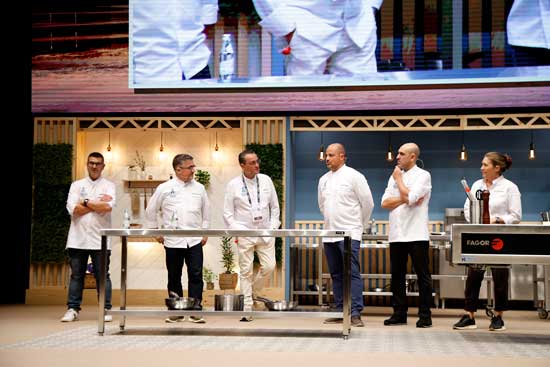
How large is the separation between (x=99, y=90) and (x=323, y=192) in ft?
14.3

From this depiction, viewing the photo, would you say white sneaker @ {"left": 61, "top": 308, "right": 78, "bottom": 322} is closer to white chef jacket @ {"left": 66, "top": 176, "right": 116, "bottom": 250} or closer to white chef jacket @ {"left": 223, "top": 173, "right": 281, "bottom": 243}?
white chef jacket @ {"left": 66, "top": 176, "right": 116, "bottom": 250}

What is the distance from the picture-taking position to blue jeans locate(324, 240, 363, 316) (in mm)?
7270

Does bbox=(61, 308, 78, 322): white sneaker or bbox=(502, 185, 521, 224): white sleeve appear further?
bbox=(61, 308, 78, 322): white sneaker

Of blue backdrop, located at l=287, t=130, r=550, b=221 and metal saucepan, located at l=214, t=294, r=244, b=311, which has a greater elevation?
blue backdrop, located at l=287, t=130, r=550, b=221

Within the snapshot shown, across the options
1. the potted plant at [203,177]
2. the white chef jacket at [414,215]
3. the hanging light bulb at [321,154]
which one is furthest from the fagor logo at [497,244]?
the potted plant at [203,177]

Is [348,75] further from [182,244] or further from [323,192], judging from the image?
[182,244]

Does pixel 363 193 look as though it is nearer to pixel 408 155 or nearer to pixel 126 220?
pixel 408 155

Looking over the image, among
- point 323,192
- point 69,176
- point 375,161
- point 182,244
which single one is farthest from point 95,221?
point 375,161

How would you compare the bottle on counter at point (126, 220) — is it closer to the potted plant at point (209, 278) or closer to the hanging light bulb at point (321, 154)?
the potted plant at point (209, 278)

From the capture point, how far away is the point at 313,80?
1022 centimetres

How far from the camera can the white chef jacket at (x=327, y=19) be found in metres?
10.2

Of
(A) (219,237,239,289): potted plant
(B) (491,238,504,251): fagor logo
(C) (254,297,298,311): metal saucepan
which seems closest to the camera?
(B) (491,238,504,251): fagor logo

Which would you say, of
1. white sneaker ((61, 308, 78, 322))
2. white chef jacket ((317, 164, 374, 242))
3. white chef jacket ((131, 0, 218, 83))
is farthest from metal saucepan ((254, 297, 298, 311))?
white chef jacket ((131, 0, 218, 83))

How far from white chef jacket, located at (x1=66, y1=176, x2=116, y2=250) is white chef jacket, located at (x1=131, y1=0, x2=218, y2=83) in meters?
2.89
